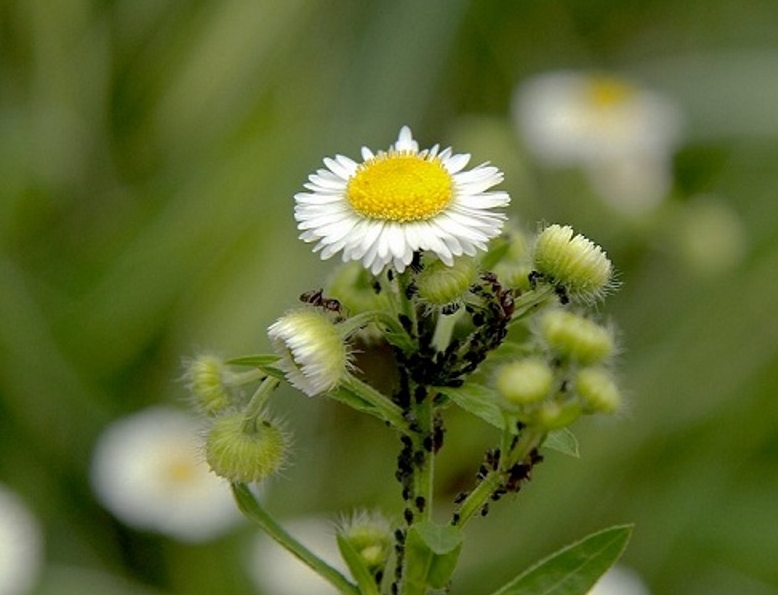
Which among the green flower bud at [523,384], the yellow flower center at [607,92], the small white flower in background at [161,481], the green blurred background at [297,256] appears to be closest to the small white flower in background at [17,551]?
the green blurred background at [297,256]

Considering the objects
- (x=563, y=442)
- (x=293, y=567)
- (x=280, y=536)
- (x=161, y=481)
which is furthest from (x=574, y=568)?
(x=161, y=481)

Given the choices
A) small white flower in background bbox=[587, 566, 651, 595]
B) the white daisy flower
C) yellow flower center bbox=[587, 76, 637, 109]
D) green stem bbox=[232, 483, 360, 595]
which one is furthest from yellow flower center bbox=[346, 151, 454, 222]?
yellow flower center bbox=[587, 76, 637, 109]

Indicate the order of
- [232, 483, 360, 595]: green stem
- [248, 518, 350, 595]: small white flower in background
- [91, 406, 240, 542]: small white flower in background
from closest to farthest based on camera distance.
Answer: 1. [232, 483, 360, 595]: green stem
2. [248, 518, 350, 595]: small white flower in background
3. [91, 406, 240, 542]: small white flower in background

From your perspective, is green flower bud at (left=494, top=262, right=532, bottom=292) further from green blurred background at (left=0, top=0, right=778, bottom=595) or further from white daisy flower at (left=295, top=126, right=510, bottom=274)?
green blurred background at (left=0, top=0, right=778, bottom=595)

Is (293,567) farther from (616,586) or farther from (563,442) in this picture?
(563,442)

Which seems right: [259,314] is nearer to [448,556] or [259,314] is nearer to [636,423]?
[636,423]

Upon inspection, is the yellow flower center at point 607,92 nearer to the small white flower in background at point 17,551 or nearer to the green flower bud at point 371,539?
the small white flower in background at point 17,551
